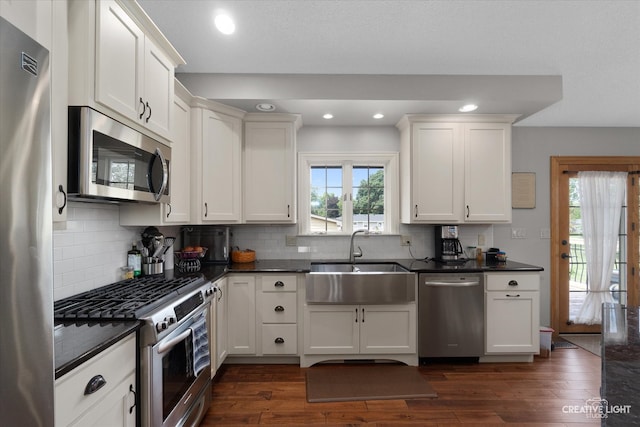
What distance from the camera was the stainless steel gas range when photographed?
4.45ft

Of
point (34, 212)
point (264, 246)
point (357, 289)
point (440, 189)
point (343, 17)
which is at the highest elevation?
point (343, 17)

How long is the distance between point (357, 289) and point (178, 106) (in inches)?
84.3

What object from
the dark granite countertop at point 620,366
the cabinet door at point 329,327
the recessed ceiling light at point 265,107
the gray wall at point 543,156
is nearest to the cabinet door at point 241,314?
the cabinet door at point 329,327

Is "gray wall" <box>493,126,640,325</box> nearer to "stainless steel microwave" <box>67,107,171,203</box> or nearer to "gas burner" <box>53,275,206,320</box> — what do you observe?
"gas burner" <box>53,275,206,320</box>

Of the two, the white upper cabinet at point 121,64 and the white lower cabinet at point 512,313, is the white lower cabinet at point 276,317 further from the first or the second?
the white lower cabinet at point 512,313

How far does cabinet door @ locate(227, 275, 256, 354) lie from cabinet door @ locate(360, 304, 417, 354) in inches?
Result: 39.5

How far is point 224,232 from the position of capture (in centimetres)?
315

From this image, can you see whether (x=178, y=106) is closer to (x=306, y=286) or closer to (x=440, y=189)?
(x=306, y=286)

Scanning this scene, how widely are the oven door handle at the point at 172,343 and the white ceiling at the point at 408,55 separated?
195 cm

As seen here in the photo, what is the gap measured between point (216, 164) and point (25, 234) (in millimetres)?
2235

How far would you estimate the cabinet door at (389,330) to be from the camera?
279 centimetres

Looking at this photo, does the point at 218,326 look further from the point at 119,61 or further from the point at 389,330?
the point at 119,61

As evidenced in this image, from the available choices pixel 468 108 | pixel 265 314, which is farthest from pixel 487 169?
pixel 265 314

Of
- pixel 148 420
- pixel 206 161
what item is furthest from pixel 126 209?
pixel 148 420
